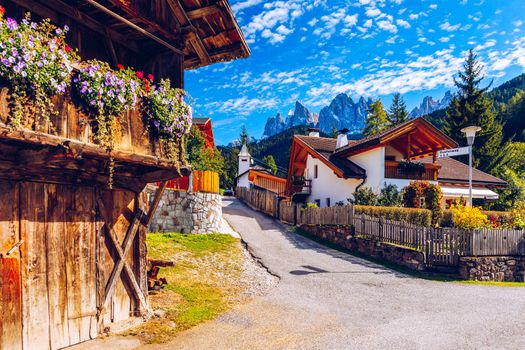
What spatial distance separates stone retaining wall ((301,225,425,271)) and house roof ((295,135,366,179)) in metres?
6.28

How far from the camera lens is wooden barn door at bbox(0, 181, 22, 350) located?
6000mm

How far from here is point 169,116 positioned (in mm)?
7777

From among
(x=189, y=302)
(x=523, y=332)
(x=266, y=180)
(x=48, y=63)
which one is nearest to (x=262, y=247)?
(x=189, y=302)

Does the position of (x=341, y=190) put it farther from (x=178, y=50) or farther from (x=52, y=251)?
(x=52, y=251)

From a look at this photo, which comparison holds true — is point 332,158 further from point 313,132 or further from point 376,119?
point 376,119

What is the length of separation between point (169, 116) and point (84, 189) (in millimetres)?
2481

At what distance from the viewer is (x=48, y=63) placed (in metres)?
5.61

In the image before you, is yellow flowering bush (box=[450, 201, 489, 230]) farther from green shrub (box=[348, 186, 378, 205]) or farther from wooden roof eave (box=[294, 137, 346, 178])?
wooden roof eave (box=[294, 137, 346, 178])

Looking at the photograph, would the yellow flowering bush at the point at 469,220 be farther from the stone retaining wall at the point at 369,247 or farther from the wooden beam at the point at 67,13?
the wooden beam at the point at 67,13

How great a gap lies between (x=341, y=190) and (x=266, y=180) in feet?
53.8

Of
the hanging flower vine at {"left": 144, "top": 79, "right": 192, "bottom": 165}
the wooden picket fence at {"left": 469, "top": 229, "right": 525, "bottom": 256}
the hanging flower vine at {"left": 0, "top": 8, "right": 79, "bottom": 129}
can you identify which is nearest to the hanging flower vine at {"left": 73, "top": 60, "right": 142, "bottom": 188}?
the hanging flower vine at {"left": 0, "top": 8, "right": 79, "bottom": 129}

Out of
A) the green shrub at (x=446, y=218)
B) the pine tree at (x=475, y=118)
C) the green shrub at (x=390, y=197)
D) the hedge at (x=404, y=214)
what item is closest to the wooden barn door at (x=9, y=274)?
the hedge at (x=404, y=214)

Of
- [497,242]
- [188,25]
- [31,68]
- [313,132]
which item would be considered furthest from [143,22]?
[313,132]

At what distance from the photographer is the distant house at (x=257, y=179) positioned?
130ft
